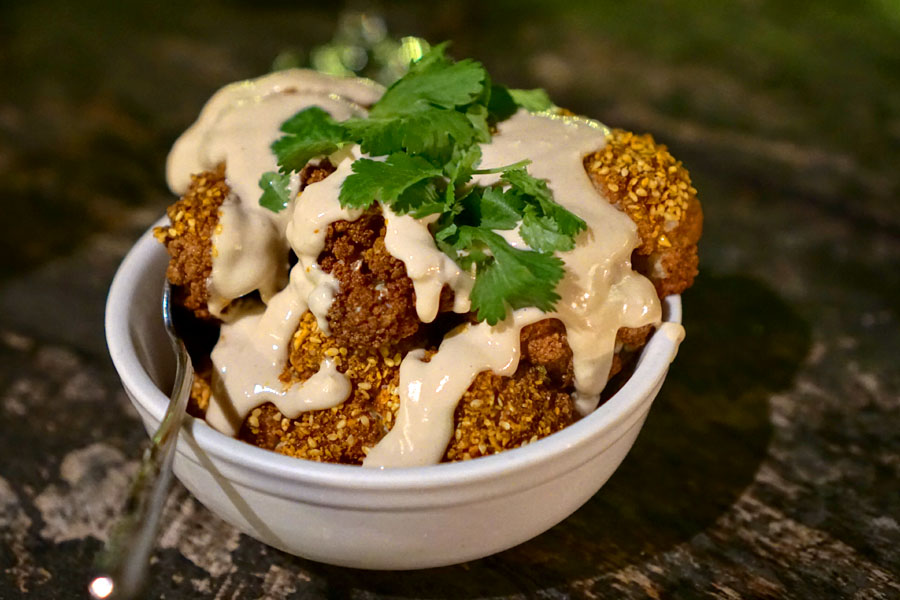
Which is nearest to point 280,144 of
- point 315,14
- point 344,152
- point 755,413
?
point 344,152

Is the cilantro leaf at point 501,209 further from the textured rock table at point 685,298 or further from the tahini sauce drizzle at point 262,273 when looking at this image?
the textured rock table at point 685,298

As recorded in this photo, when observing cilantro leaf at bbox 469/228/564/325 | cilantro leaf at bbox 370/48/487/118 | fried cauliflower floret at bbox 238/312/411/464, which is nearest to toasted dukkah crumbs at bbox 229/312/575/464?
fried cauliflower floret at bbox 238/312/411/464

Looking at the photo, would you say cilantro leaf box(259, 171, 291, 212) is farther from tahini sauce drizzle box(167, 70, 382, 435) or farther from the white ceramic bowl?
the white ceramic bowl

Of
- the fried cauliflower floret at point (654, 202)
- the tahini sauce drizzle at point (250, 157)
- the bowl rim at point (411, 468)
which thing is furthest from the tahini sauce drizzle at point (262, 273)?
the fried cauliflower floret at point (654, 202)

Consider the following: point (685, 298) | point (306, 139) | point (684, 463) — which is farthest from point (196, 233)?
point (685, 298)

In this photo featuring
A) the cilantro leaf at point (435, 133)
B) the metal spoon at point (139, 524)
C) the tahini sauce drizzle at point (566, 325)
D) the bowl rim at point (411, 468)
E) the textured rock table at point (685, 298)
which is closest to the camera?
the metal spoon at point (139, 524)

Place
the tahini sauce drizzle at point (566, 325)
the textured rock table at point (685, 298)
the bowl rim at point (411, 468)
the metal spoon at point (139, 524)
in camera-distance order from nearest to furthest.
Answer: the metal spoon at point (139, 524)
the bowl rim at point (411, 468)
the tahini sauce drizzle at point (566, 325)
the textured rock table at point (685, 298)
